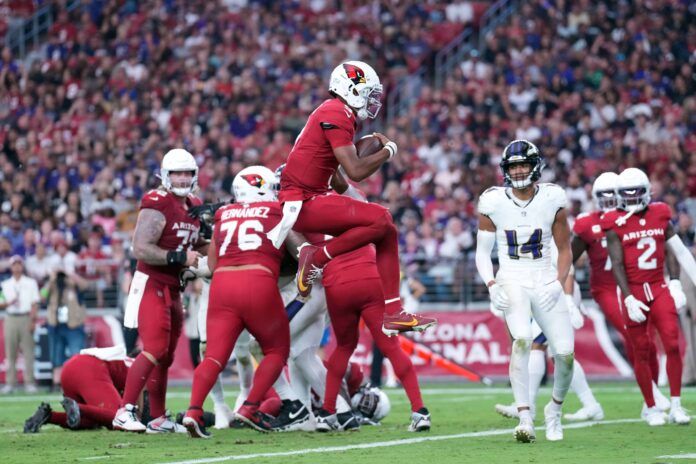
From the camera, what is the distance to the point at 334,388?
32.3ft

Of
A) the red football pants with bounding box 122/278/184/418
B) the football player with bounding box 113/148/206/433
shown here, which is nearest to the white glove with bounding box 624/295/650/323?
the football player with bounding box 113/148/206/433

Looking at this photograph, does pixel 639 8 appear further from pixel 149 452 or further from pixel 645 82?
pixel 149 452

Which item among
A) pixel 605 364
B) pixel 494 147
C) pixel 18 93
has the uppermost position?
pixel 18 93

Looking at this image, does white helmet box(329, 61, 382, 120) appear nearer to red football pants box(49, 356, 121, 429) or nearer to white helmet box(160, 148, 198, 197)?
white helmet box(160, 148, 198, 197)

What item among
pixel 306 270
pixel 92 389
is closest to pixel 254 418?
pixel 306 270

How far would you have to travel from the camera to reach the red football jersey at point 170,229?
10258 millimetres

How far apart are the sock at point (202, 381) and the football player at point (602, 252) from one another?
3682 mm

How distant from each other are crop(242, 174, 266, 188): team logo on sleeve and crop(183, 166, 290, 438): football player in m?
0.11

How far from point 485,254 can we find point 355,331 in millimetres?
1283

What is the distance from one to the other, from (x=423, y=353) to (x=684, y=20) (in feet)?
28.8

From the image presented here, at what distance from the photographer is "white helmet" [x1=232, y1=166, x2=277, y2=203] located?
9766 millimetres

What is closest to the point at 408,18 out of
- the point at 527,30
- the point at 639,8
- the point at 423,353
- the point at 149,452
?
the point at 527,30

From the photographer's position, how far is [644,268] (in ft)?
35.5

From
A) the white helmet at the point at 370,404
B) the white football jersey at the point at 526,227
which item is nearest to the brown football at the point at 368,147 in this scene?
the white football jersey at the point at 526,227
